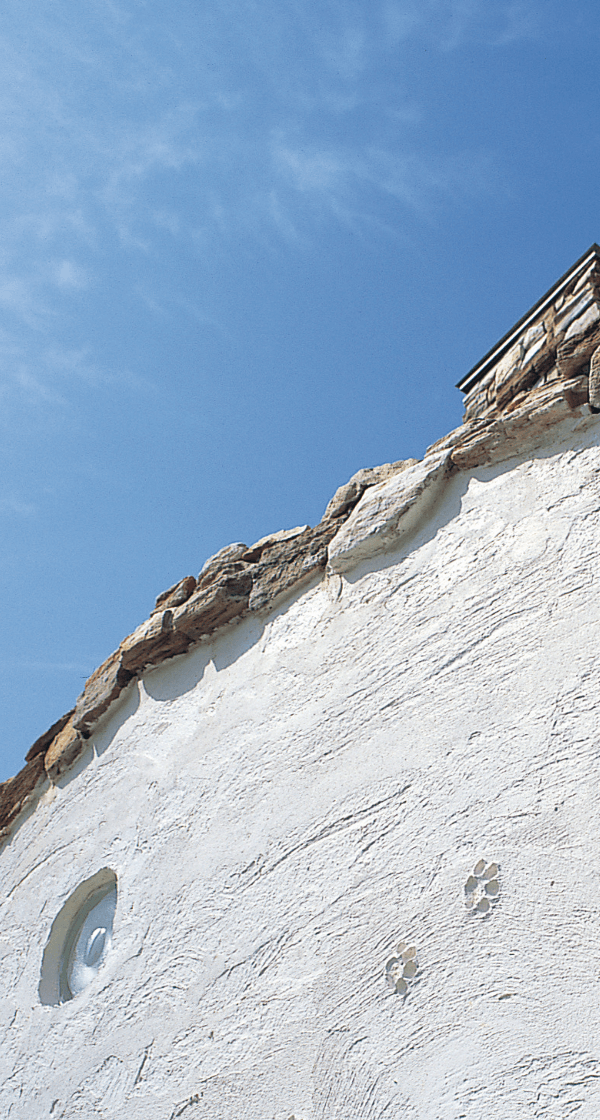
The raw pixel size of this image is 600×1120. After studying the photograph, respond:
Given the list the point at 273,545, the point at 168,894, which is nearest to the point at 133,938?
the point at 168,894

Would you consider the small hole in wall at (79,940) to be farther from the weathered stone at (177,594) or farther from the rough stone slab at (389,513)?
the rough stone slab at (389,513)

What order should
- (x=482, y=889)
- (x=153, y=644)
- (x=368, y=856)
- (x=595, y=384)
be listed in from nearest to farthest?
(x=482, y=889)
(x=368, y=856)
(x=595, y=384)
(x=153, y=644)

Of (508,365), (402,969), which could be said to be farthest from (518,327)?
(402,969)

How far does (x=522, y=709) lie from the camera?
2668mm

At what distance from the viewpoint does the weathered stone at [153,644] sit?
409 centimetres

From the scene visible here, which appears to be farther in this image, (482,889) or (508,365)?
(508,365)

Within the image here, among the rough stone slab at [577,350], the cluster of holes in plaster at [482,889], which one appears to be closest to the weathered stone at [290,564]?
the rough stone slab at [577,350]

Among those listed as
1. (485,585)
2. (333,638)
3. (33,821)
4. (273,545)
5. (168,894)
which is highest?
(273,545)

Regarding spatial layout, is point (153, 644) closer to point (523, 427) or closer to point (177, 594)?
point (177, 594)

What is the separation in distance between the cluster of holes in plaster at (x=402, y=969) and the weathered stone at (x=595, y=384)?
163 centimetres

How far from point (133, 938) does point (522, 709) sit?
1.65m

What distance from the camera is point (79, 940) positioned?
3.77 metres

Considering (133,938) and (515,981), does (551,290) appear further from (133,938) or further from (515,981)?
(133,938)

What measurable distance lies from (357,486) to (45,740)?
6.45 ft
